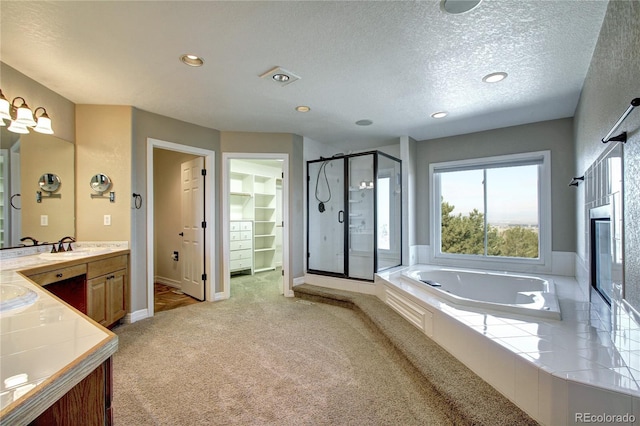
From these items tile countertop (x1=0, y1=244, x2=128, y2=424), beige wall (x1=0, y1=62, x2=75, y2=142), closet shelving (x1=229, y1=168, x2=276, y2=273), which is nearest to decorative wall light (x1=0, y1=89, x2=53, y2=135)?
beige wall (x1=0, y1=62, x2=75, y2=142)

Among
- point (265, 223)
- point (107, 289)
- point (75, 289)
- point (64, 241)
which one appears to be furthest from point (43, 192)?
point (265, 223)

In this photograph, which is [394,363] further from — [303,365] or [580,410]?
[580,410]

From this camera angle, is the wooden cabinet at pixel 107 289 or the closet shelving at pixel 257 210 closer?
the wooden cabinet at pixel 107 289

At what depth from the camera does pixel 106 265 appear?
2.80 metres

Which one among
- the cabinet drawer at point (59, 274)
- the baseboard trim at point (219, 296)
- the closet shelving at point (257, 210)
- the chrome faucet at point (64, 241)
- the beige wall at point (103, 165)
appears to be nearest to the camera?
the cabinet drawer at point (59, 274)

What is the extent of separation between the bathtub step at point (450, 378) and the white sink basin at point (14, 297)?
2.02 meters

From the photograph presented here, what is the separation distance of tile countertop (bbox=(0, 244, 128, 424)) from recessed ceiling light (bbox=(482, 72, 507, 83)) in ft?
9.90

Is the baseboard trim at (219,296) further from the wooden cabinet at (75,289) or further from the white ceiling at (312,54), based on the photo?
the white ceiling at (312,54)

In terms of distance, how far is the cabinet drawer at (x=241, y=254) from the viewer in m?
5.32

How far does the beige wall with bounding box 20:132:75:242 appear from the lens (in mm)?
2537

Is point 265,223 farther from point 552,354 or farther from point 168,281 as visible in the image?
point 552,354

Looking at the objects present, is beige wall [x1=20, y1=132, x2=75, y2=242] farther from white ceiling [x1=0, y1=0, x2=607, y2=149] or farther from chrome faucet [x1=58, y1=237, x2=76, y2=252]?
white ceiling [x1=0, y1=0, x2=607, y2=149]

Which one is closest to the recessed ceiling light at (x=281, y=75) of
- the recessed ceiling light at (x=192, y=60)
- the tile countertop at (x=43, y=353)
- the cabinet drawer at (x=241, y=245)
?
the recessed ceiling light at (x=192, y=60)

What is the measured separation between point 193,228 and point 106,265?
138 centimetres
